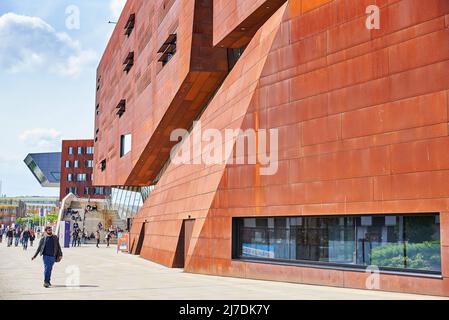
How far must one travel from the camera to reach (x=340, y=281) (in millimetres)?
15852

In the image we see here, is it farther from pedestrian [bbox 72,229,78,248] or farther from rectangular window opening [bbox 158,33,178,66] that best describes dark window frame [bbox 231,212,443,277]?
pedestrian [bbox 72,229,78,248]

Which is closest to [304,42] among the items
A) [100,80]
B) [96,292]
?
[96,292]

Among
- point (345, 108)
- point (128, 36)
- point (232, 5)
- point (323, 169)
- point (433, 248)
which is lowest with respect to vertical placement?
point (433, 248)

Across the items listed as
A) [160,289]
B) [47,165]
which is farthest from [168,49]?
[47,165]

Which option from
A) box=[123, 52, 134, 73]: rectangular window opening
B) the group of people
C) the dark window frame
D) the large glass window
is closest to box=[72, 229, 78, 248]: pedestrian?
the group of people

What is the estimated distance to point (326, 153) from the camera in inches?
658

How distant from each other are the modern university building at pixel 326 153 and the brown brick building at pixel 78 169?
116 metres

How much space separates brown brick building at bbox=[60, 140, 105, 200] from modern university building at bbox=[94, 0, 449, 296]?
116369 millimetres

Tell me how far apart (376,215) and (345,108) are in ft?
11.0

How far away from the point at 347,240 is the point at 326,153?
2.75 metres

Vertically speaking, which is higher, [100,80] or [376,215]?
[100,80]

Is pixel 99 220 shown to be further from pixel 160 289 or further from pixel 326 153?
pixel 326 153
